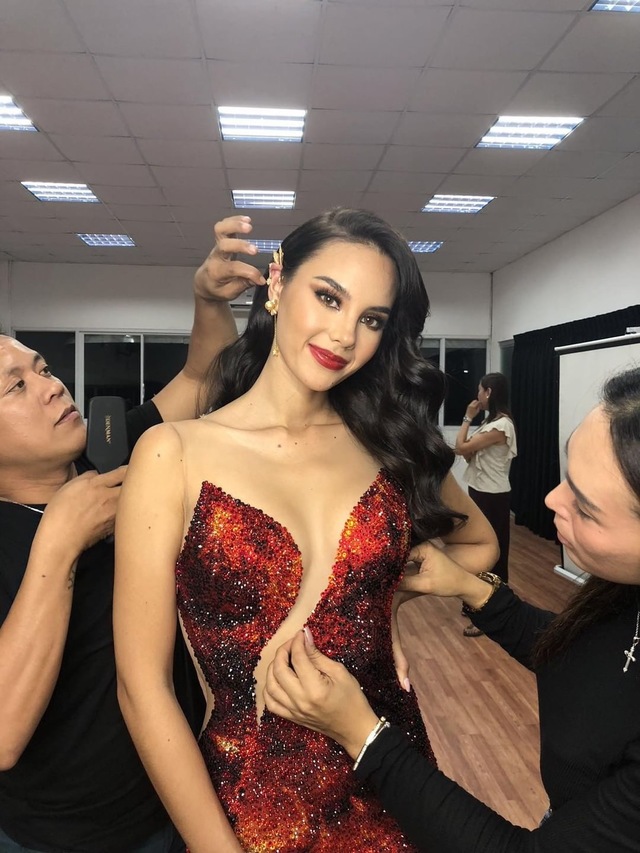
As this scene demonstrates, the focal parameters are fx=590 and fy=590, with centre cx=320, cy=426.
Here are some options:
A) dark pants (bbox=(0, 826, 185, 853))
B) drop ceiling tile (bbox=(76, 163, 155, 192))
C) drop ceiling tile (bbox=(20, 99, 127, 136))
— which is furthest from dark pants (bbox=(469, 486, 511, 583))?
drop ceiling tile (bbox=(76, 163, 155, 192))

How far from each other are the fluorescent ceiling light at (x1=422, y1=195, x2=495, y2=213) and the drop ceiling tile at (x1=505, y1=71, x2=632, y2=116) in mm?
1685

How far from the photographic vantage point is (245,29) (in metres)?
3.15

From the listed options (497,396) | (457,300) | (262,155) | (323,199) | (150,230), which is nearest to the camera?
(497,396)

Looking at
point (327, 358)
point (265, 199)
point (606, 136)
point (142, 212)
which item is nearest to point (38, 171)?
point (142, 212)

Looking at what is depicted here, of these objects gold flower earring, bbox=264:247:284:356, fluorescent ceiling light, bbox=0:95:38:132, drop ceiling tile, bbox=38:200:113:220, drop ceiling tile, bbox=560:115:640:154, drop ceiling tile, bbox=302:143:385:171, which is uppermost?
drop ceiling tile, bbox=560:115:640:154

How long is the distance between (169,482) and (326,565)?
0.34 m

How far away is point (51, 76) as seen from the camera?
3.62m

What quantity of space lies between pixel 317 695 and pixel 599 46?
3.81m

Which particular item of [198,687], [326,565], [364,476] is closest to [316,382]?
[364,476]

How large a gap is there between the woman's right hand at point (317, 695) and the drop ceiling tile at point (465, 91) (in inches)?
144

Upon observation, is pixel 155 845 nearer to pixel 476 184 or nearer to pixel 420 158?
pixel 420 158

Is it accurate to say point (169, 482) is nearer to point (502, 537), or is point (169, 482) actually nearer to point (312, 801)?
point (312, 801)

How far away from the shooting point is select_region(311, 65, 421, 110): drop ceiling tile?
3.54m

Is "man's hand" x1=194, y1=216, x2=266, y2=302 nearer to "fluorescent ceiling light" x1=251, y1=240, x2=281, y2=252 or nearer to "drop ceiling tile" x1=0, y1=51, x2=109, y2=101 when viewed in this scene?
"drop ceiling tile" x1=0, y1=51, x2=109, y2=101
